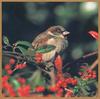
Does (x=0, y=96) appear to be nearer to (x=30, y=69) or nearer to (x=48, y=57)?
(x=30, y=69)

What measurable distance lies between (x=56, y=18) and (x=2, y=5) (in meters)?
0.35

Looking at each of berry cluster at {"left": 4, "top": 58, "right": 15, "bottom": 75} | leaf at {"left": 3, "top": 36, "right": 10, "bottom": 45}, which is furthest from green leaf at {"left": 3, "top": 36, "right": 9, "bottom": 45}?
berry cluster at {"left": 4, "top": 58, "right": 15, "bottom": 75}

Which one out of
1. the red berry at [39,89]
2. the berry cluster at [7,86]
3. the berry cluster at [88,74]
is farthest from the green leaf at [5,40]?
the berry cluster at [88,74]

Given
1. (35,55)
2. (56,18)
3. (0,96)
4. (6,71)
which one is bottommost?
(0,96)

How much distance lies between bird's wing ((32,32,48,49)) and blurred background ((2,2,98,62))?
0.02 m

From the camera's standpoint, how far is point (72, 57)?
141 cm

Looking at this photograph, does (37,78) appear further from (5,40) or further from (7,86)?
(5,40)

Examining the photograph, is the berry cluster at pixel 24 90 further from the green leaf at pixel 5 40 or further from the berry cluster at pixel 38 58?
the green leaf at pixel 5 40

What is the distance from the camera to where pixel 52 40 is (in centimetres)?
143

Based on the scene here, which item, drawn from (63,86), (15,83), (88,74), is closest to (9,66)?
(15,83)

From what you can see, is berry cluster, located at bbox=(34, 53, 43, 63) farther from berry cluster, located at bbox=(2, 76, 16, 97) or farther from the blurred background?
berry cluster, located at bbox=(2, 76, 16, 97)

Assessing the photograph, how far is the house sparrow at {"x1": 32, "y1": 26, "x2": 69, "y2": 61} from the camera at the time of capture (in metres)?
1.41

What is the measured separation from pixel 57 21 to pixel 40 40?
0.54 ft

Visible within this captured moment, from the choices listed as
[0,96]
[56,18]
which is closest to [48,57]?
[56,18]
